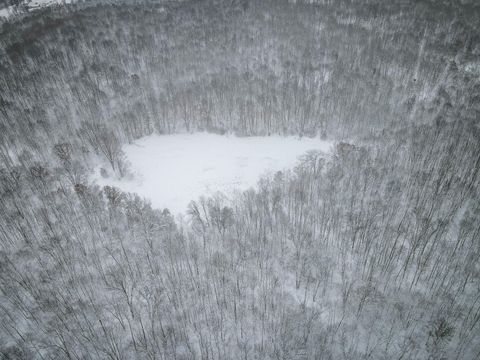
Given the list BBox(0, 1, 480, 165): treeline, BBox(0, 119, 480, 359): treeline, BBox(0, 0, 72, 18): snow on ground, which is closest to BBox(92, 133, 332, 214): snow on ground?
BBox(0, 1, 480, 165): treeline

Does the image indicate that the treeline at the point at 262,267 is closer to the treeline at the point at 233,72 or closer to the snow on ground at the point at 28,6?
the treeline at the point at 233,72

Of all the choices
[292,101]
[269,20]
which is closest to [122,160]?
[292,101]

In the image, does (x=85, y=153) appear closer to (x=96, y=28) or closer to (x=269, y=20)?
(x=96, y=28)

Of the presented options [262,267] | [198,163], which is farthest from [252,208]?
[198,163]

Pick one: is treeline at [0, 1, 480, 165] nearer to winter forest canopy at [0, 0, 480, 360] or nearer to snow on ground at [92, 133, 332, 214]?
winter forest canopy at [0, 0, 480, 360]

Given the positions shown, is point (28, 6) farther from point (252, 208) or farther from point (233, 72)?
point (252, 208)

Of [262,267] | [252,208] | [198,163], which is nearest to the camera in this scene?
[262,267]

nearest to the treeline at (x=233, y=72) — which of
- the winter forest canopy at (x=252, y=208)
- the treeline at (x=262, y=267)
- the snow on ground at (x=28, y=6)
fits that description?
the winter forest canopy at (x=252, y=208)
